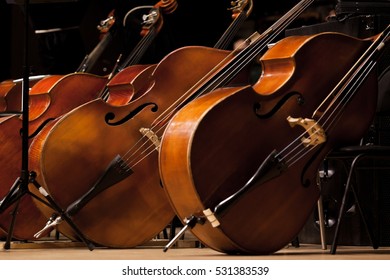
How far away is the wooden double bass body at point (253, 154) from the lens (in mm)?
3463

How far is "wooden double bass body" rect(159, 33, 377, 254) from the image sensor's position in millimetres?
3463

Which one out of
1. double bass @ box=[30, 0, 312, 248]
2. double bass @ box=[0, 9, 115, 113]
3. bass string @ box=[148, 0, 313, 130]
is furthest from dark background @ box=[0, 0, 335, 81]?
bass string @ box=[148, 0, 313, 130]

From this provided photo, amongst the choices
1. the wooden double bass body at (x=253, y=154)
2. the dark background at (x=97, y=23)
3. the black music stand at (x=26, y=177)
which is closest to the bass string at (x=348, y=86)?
the wooden double bass body at (x=253, y=154)

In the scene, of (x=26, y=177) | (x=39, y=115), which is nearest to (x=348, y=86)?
(x=26, y=177)

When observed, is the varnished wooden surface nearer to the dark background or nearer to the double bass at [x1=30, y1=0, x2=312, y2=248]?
the double bass at [x1=30, y1=0, x2=312, y2=248]

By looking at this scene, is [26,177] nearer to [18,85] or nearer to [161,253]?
[161,253]

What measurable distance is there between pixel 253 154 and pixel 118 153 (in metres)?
0.87

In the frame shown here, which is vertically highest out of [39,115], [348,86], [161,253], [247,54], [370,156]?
[247,54]

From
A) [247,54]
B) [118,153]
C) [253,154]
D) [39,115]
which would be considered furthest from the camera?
[39,115]

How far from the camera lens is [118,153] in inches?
166

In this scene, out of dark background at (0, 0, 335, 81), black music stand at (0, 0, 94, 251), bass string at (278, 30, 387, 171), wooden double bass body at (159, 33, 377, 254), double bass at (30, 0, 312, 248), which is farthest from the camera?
dark background at (0, 0, 335, 81)

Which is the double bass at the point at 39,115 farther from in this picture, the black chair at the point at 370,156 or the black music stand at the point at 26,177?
the black chair at the point at 370,156

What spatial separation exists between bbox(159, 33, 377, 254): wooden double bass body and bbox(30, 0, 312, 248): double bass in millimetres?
501
